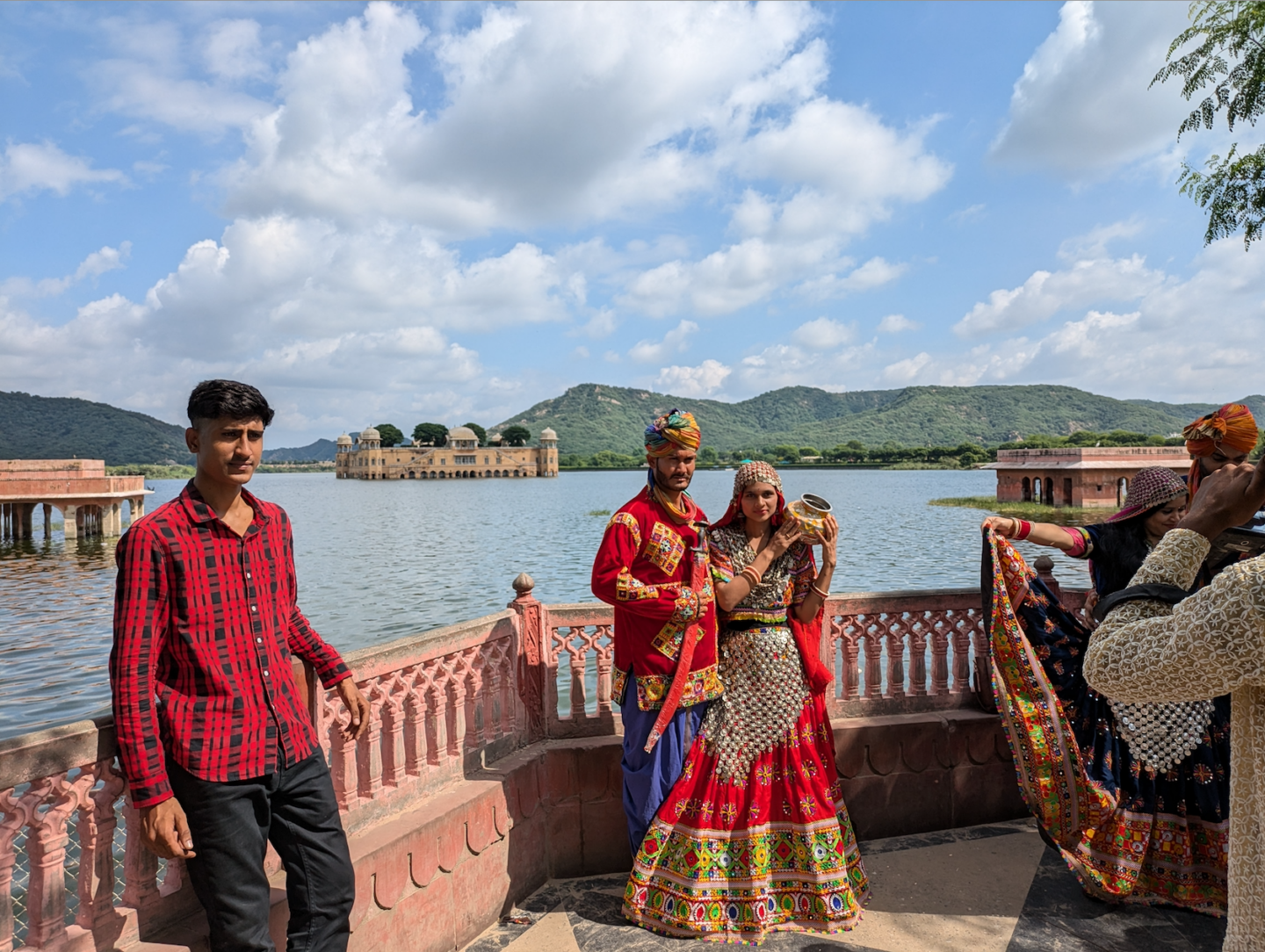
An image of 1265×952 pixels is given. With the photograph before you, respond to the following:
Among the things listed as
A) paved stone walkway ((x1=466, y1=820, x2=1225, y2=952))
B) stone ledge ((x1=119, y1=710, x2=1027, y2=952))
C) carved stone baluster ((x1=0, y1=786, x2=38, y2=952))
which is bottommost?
paved stone walkway ((x1=466, y1=820, x2=1225, y2=952))

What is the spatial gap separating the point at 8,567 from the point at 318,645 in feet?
108

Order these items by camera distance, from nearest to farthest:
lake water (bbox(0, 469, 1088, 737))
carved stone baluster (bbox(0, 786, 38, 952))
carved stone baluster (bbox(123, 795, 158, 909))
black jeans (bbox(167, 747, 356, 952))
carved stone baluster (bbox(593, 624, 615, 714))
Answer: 1. carved stone baluster (bbox(0, 786, 38, 952))
2. black jeans (bbox(167, 747, 356, 952))
3. carved stone baluster (bbox(123, 795, 158, 909))
4. carved stone baluster (bbox(593, 624, 615, 714))
5. lake water (bbox(0, 469, 1088, 737))

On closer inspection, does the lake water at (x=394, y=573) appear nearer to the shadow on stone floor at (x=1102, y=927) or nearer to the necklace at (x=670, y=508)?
the shadow on stone floor at (x=1102, y=927)

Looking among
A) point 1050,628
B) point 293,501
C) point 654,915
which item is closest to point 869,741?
point 1050,628

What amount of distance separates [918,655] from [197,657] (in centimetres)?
331

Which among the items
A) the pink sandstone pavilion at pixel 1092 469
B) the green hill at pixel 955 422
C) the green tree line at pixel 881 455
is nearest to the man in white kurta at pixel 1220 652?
the pink sandstone pavilion at pixel 1092 469

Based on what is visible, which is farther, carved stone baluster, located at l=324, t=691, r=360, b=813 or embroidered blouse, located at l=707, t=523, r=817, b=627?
embroidered blouse, located at l=707, t=523, r=817, b=627

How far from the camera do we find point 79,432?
149 meters

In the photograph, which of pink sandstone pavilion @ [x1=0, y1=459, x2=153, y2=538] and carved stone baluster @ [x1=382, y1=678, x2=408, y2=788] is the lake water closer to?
pink sandstone pavilion @ [x1=0, y1=459, x2=153, y2=538]

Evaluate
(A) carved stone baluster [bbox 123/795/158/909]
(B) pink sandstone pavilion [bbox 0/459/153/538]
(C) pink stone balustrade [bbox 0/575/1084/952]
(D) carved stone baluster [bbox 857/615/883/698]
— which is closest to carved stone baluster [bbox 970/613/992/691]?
(C) pink stone balustrade [bbox 0/575/1084/952]

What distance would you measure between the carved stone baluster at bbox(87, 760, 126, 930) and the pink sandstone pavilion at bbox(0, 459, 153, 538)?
3904 cm

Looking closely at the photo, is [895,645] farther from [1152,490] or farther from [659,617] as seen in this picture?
[659,617]

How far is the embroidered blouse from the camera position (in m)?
3.07

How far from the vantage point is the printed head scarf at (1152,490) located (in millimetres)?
3109
